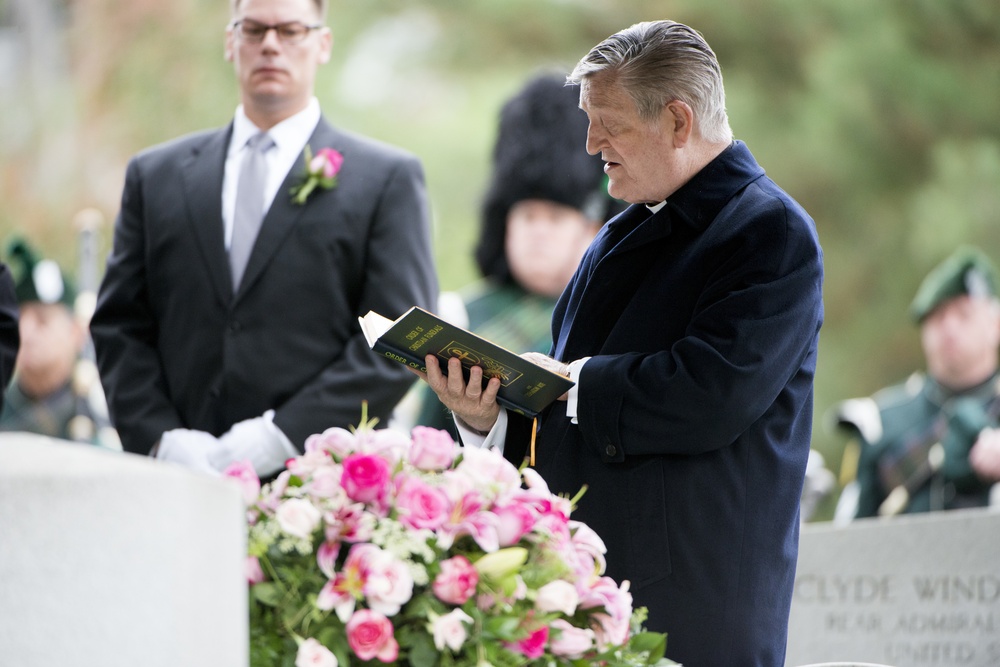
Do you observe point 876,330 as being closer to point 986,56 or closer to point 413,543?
point 986,56

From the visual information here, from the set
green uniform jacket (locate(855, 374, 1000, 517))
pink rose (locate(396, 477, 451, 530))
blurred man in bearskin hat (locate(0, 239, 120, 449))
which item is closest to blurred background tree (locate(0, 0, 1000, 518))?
blurred man in bearskin hat (locate(0, 239, 120, 449))

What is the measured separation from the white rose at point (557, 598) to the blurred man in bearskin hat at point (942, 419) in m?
4.59

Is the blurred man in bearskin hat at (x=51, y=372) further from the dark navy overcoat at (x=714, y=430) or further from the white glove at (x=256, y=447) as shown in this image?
the dark navy overcoat at (x=714, y=430)

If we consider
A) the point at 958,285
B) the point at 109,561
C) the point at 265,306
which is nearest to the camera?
the point at 109,561

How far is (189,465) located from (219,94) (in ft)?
31.1

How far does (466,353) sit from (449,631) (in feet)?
2.73

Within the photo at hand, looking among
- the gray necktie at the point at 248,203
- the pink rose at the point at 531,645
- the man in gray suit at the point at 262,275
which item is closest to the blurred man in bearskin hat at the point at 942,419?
the man in gray suit at the point at 262,275

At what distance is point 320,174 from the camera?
12.7ft

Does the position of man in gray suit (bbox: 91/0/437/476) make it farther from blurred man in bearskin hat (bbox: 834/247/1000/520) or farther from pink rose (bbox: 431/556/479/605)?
blurred man in bearskin hat (bbox: 834/247/1000/520)

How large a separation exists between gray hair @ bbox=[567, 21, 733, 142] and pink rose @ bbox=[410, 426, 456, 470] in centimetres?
87

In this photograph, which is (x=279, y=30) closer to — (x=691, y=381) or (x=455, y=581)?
(x=691, y=381)

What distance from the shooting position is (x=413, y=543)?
1.91 meters

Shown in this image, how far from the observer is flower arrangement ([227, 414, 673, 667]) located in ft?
6.12

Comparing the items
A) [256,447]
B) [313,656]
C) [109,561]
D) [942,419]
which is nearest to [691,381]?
[313,656]
